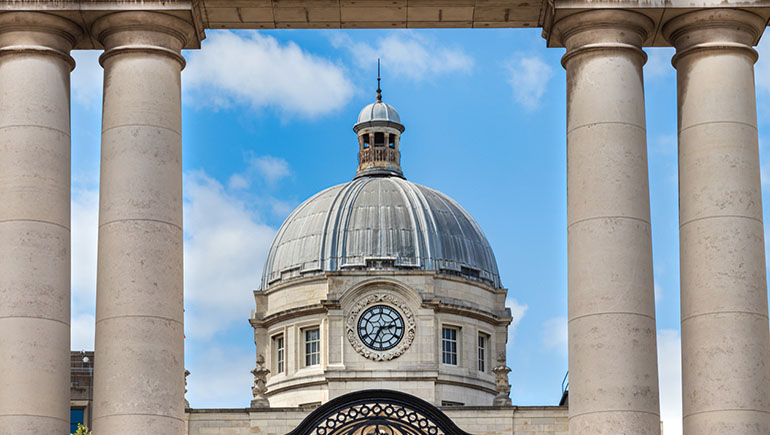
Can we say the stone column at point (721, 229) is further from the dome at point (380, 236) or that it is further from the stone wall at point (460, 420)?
the dome at point (380, 236)

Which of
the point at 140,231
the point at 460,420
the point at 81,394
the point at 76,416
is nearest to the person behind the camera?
the point at 140,231

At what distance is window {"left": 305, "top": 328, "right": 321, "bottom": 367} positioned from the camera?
110250 mm

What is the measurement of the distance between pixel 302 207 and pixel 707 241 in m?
85.4

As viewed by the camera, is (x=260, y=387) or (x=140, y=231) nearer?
(x=140, y=231)

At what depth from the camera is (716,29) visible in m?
32.1

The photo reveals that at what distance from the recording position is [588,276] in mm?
30625

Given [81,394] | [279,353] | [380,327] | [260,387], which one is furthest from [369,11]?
[279,353]

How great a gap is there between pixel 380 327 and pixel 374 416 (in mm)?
38892

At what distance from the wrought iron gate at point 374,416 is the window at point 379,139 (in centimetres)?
4771

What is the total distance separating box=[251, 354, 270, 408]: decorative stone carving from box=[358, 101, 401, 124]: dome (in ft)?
68.1

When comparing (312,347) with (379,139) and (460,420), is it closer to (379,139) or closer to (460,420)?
(379,139)

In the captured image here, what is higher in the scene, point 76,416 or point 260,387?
point 260,387

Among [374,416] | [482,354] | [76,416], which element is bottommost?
[374,416]

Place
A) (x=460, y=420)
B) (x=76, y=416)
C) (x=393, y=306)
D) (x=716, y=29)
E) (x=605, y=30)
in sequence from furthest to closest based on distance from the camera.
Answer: (x=393, y=306), (x=76, y=416), (x=460, y=420), (x=716, y=29), (x=605, y=30)
